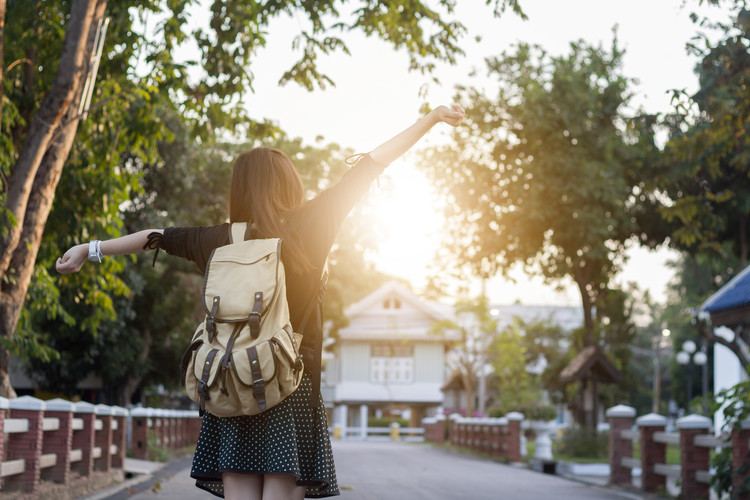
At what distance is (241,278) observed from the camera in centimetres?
322

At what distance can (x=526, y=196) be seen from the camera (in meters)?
26.7

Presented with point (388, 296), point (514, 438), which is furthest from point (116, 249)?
point (388, 296)

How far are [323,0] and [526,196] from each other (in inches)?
606

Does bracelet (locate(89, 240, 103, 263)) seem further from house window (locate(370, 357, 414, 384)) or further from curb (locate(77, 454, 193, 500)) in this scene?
house window (locate(370, 357, 414, 384))

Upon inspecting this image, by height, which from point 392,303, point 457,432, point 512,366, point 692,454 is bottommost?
point 457,432

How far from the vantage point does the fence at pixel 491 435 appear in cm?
2630

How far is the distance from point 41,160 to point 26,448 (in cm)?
327

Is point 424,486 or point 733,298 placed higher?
point 733,298

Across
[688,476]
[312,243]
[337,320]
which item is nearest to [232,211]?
[312,243]

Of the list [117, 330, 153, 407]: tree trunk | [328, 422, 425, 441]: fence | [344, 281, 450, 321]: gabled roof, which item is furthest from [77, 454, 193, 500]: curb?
[344, 281, 450, 321]: gabled roof

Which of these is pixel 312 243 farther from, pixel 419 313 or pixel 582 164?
pixel 419 313

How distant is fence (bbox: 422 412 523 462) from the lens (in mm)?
26297

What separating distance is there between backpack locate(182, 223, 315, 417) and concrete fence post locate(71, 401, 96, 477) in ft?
30.7

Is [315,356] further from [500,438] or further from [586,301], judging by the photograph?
[586,301]
